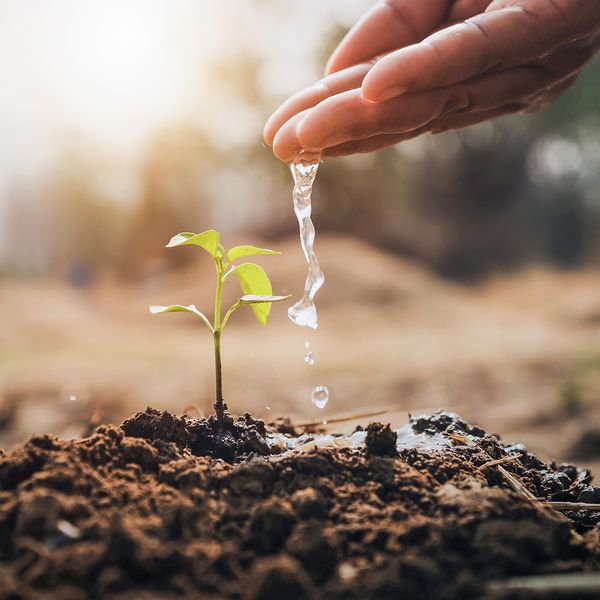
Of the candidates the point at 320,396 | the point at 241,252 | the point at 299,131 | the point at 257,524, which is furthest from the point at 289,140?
the point at 257,524

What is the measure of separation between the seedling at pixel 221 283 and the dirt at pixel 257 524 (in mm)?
152

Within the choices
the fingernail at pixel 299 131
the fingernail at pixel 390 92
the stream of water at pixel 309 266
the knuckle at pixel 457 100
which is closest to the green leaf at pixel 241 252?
the stream of water at pixel 309 266

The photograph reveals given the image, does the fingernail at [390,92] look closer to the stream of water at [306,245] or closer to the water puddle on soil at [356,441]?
the stream of water at [306,245]

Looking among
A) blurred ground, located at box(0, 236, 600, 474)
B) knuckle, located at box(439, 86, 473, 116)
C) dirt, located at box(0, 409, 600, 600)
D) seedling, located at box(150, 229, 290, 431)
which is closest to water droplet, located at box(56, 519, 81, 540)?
dirt, located at box(0, 409, 600, 600)

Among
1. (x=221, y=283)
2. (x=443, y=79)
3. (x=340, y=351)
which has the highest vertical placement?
(x=443, y=79)

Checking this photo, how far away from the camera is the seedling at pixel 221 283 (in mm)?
1397

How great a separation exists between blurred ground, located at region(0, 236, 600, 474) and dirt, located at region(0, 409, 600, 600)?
0.68m

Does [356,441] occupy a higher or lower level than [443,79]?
lower

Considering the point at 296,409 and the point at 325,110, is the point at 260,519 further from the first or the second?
the point at 296,409

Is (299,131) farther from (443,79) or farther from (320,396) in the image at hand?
(320,396)

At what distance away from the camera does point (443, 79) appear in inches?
73.1

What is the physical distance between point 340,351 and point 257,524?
798cm

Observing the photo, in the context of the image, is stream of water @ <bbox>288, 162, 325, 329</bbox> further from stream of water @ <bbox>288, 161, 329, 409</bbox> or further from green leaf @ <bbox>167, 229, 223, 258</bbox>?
green leaf @ <bbox>167, 229, 223, 258</bbox>

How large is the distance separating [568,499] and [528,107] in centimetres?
175
